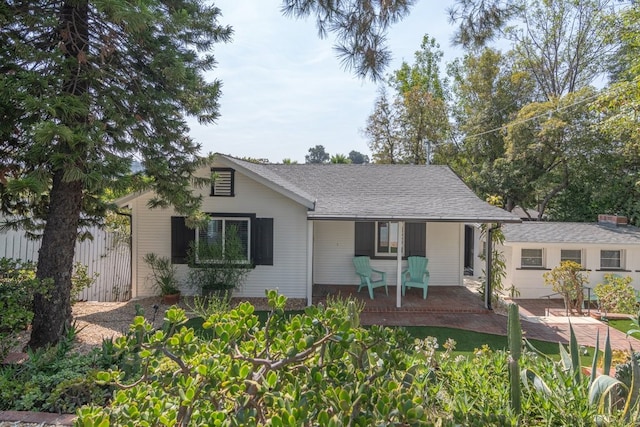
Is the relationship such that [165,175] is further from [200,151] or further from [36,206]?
[36,206]

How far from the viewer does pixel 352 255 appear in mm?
11852

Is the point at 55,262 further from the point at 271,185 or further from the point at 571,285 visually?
the point at 571,285

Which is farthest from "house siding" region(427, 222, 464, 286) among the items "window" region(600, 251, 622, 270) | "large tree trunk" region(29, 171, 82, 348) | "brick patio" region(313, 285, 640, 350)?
"large tree trunk" region(29, 171, 82, 348)

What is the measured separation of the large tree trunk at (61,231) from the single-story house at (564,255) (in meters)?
11.6

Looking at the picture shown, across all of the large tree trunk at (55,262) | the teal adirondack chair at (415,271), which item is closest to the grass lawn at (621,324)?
the teal adirondack chair at (415,271)

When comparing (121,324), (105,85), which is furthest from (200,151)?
(121,324)

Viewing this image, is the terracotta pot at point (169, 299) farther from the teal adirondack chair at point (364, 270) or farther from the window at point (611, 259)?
the window at point (611, 259)

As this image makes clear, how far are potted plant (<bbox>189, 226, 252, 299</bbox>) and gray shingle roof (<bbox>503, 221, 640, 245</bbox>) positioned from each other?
A: 8.44m

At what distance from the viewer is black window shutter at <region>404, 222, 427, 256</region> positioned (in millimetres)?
11711

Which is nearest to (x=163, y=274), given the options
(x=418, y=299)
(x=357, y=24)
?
(x=418, y=299)

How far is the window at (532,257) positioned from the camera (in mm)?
12188

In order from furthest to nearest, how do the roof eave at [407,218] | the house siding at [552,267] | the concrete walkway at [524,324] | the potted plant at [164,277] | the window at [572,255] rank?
1. the window at [572,255]
2. the house siding at [552,267]
3. the potted plant at [164,277]
4. the roof eave at [407,218]
5. the concrete walkway at [524,324]

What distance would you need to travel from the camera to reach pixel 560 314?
1002 centimetres

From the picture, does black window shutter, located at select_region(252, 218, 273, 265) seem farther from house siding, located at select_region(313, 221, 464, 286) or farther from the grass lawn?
the grass lawn
